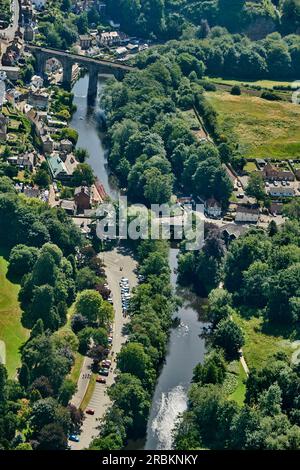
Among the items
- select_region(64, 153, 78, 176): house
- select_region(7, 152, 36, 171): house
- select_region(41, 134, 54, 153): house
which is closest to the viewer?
select_region(7, 152, 36, 171): house

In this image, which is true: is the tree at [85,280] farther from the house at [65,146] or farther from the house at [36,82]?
the house at [36,82]

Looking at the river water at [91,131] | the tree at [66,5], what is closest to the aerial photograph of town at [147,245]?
the river water at [91,131]

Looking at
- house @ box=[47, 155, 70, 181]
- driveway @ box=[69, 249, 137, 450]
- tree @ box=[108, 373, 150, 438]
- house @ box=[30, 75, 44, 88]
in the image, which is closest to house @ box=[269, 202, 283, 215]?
driveway @ box=[69, 249, 137, 450]

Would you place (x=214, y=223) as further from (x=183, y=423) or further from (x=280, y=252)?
(x=183, y=423)

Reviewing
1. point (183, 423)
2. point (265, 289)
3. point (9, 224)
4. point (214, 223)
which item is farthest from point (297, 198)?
point (183, 423)

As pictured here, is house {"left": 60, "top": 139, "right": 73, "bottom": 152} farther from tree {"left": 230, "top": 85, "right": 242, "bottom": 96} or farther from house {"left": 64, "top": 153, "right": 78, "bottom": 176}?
tree {"left": 230, "top": 85, "right": 242, "bottom": 96}

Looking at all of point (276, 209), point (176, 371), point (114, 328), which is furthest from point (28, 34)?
point (176, 371)
